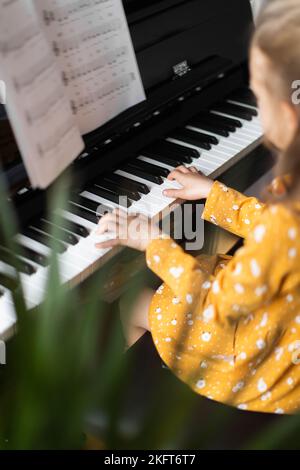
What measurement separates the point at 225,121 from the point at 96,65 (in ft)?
1.65

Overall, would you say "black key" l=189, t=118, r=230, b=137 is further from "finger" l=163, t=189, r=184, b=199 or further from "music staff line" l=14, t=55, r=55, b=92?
"music staff line" l=14, t=55, r=55, b=92

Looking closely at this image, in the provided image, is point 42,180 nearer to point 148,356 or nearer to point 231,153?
point 148,356

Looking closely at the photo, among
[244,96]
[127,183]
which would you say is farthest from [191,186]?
[244,96]

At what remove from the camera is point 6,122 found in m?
1.20

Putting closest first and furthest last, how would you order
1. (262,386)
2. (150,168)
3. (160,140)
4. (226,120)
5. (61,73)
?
1. (262,386)
2. (61,73)
3. (150,168)
4. (160,140)
5. (226,120)

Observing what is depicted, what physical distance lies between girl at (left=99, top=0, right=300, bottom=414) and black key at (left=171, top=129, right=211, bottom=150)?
7.2 inches

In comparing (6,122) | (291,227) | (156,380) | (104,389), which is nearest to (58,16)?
(6,122)

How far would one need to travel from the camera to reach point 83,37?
1.28m

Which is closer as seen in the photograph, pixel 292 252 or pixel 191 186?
pixel 292 252

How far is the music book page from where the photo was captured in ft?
3.40

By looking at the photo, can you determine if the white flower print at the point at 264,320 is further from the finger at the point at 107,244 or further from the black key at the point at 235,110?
the black key at the point at 235,110

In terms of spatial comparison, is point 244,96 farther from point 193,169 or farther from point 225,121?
point 193,169

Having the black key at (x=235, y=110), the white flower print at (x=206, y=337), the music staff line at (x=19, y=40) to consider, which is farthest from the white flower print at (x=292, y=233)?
the black key at (x=235, y=110)

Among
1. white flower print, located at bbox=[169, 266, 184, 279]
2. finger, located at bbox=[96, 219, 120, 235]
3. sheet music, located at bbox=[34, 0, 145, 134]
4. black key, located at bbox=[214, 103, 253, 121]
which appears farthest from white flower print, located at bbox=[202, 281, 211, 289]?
black key, located at bbox=[214, 103, 253, 121]
